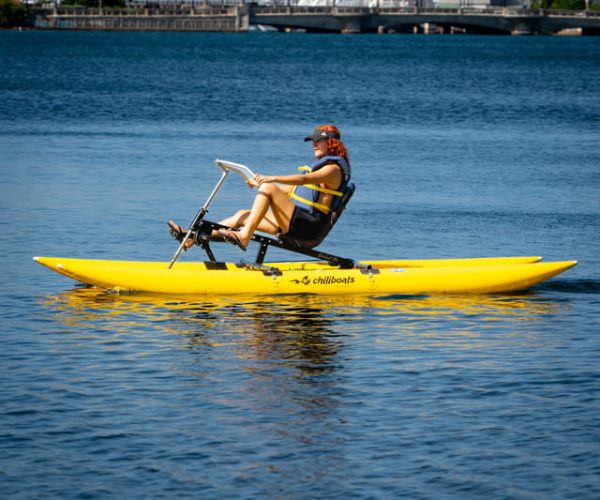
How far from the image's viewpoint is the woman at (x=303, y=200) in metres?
15.1

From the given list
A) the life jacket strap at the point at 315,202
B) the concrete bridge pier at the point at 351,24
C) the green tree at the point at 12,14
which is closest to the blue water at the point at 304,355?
the life jacket strap at the point at 315,202

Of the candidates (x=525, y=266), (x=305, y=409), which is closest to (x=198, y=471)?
(x=305, y=409)

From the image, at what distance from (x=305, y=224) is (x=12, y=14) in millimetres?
169142

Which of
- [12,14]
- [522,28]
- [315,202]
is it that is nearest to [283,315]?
[315,202]

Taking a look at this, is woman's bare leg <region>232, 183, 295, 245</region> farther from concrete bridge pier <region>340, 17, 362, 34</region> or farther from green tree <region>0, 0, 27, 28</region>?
concrete bridge pier <region>340, 17, 362, 34</region>

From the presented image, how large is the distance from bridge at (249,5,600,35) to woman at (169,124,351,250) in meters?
166

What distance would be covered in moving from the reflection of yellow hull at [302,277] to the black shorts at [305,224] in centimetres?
46

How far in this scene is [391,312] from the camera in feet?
49.7

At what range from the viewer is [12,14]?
6993 inches

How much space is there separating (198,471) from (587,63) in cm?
9929

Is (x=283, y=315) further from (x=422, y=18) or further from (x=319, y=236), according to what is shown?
(x=422, y=18)

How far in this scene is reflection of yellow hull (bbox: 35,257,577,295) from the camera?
15.3 m

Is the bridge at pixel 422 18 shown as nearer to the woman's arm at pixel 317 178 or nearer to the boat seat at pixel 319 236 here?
the boat seat at pixel 319 236

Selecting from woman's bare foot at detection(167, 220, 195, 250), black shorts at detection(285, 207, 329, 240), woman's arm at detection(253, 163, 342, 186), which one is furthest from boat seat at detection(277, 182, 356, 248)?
woman's bare foot at detection(167, 220, 195, 250)
